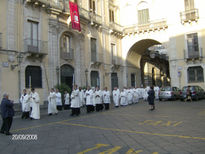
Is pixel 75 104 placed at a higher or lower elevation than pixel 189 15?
lower

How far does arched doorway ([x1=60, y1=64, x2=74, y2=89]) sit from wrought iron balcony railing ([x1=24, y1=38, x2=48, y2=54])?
304 centimetres

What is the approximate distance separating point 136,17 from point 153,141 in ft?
85.5

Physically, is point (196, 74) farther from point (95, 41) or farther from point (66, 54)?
point (66, 54)

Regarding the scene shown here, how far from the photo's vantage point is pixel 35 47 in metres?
17.6

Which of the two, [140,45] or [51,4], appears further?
[140,45]

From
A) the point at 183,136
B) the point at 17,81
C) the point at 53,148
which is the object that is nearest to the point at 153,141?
the point at 183,136

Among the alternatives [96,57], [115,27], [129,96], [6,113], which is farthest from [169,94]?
[6,113]

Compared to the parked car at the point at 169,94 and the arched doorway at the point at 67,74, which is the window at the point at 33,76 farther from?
the parked car at the point at 169,94

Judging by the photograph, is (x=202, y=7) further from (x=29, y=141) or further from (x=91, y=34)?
(x=29, y=141)

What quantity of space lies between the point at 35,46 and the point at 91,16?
9328 mm

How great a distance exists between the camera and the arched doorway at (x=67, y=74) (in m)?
20.7

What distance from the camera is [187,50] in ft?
82.5
